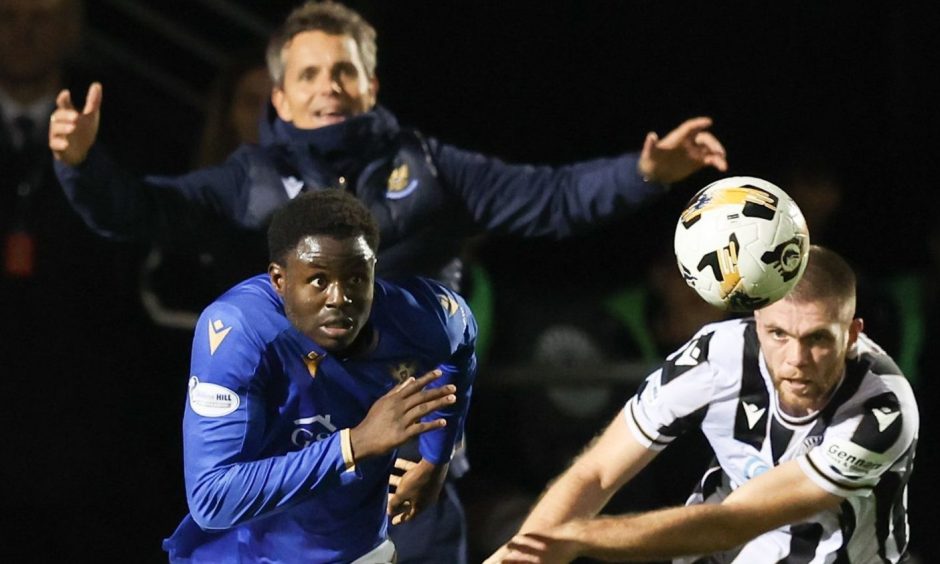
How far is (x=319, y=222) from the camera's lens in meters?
4.55

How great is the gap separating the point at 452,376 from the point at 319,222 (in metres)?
0.63

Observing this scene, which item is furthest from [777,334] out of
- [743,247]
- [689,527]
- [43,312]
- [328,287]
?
[43,312]

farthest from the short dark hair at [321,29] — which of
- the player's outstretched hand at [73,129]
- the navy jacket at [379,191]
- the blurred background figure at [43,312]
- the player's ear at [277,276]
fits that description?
the player's ear at [277,276]

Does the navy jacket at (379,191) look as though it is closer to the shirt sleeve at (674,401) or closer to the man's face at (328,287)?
the shirt sleeve at (674,401)

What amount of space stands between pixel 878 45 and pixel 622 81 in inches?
37.9

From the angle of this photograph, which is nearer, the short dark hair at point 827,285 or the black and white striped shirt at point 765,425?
the short dark hair at point 827,285

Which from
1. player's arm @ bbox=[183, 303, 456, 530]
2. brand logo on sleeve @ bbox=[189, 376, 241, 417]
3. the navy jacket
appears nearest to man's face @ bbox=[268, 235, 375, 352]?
player's arm @ bbox=[183, 303, 456, 530]

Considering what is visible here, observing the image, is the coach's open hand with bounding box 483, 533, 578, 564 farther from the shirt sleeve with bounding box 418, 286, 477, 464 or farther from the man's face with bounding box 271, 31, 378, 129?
the man's face with bounding box 271, 31, 378, 129

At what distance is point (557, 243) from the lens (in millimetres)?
7438

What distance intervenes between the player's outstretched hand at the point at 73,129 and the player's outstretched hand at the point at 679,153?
4.86 ft

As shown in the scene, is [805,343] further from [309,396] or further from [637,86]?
[637,86]

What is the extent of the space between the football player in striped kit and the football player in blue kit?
1.34 ft

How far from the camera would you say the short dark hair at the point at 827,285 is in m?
4.77

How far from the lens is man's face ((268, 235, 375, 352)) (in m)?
4.52
